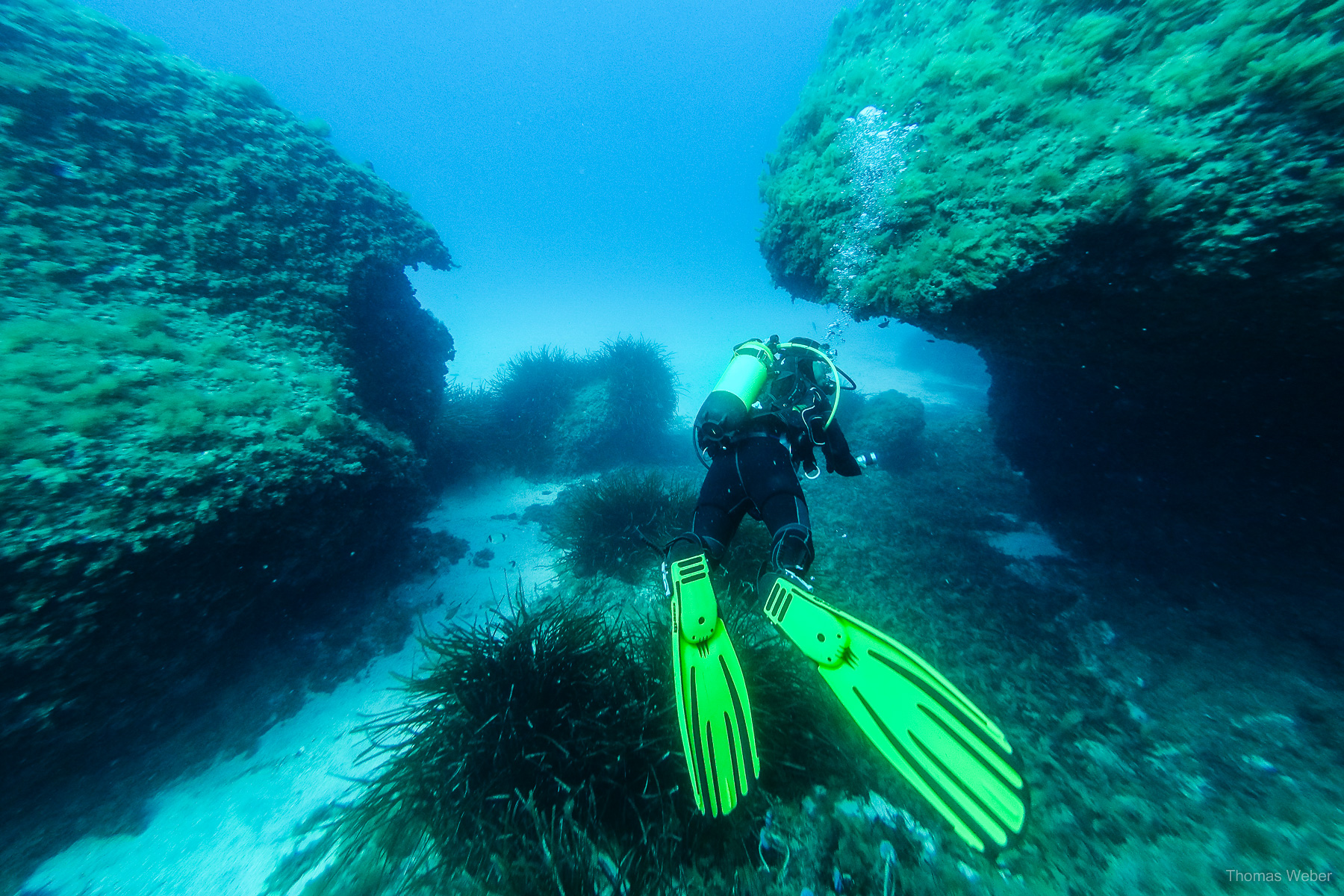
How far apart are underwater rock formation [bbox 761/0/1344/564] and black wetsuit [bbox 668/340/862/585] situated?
68.9 inches

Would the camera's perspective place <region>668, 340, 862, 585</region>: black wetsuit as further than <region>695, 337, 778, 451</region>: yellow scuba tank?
No

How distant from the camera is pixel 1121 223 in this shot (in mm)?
2977

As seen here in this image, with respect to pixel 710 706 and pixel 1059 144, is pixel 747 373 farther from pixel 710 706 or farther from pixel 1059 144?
pixel 1059 144

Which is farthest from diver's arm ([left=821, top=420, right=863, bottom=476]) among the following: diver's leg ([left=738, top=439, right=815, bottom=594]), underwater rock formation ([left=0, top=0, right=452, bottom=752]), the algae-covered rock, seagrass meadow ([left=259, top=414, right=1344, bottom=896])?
the algae-covered rock

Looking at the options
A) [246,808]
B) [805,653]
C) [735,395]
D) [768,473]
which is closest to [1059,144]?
[735,395]

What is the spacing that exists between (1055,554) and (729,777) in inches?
226

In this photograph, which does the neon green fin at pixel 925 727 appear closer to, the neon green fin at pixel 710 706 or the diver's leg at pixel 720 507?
the neon green fin at pixel 710 706

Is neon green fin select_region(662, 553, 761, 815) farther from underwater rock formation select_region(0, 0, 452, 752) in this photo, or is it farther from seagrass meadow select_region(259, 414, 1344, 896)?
underwater rock formation select_region(0, 0, 452, 752)

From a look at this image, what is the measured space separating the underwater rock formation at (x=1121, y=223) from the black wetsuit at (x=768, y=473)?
1751 millimetres

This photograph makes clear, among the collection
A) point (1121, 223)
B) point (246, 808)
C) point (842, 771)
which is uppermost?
point (1121, 223)

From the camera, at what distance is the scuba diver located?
6.54 ft

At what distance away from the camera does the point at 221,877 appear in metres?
2.89

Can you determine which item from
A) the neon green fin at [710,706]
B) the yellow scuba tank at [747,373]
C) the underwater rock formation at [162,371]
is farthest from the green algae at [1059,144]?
the underwater rock formation at [162,371]

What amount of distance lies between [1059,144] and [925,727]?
4.37 m
